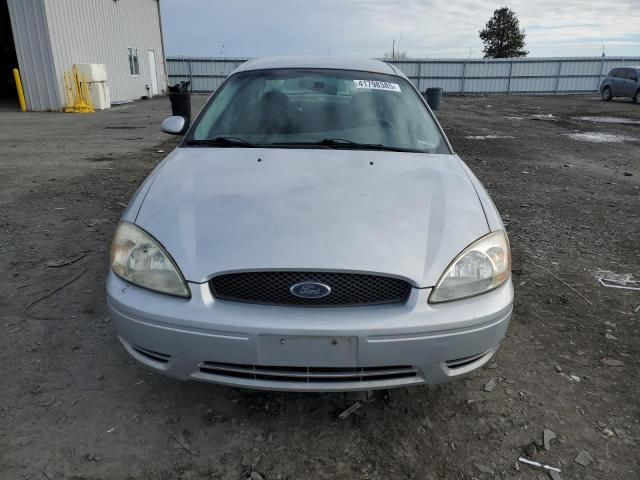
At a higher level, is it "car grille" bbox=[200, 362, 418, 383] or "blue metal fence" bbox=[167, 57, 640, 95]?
"blue metal fence" bbox=[167, 57, 640, 95]

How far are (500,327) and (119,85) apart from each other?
68.4 ft

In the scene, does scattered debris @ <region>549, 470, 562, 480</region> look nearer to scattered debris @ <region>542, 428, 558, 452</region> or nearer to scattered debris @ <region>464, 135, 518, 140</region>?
scattered debris @ <region>542, 428, 558, 452</region>

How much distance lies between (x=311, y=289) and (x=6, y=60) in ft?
85.8

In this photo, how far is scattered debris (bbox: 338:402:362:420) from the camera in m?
2.18

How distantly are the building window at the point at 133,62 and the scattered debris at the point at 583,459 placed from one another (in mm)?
22732

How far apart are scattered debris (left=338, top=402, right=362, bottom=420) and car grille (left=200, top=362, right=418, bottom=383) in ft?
1.30

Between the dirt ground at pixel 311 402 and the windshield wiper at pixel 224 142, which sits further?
the windshield wiper at pixel 224 142

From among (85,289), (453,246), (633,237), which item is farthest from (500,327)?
(633,237)

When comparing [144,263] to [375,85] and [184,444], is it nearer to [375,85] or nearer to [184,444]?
[184,444]

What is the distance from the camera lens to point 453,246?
2002mm

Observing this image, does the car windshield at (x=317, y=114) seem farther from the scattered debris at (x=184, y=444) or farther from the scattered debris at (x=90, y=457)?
the scattered debris at (x=90, y=457)

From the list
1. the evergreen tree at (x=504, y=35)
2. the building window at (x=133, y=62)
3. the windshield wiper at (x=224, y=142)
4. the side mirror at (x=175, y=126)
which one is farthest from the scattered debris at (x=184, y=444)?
the evergreen tree at (x=504, y=35)

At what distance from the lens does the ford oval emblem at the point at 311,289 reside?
1.84m

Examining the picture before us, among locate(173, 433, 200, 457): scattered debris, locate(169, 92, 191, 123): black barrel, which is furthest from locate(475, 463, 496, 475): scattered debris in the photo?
locate(169, 92, 191, 123): black barrel
